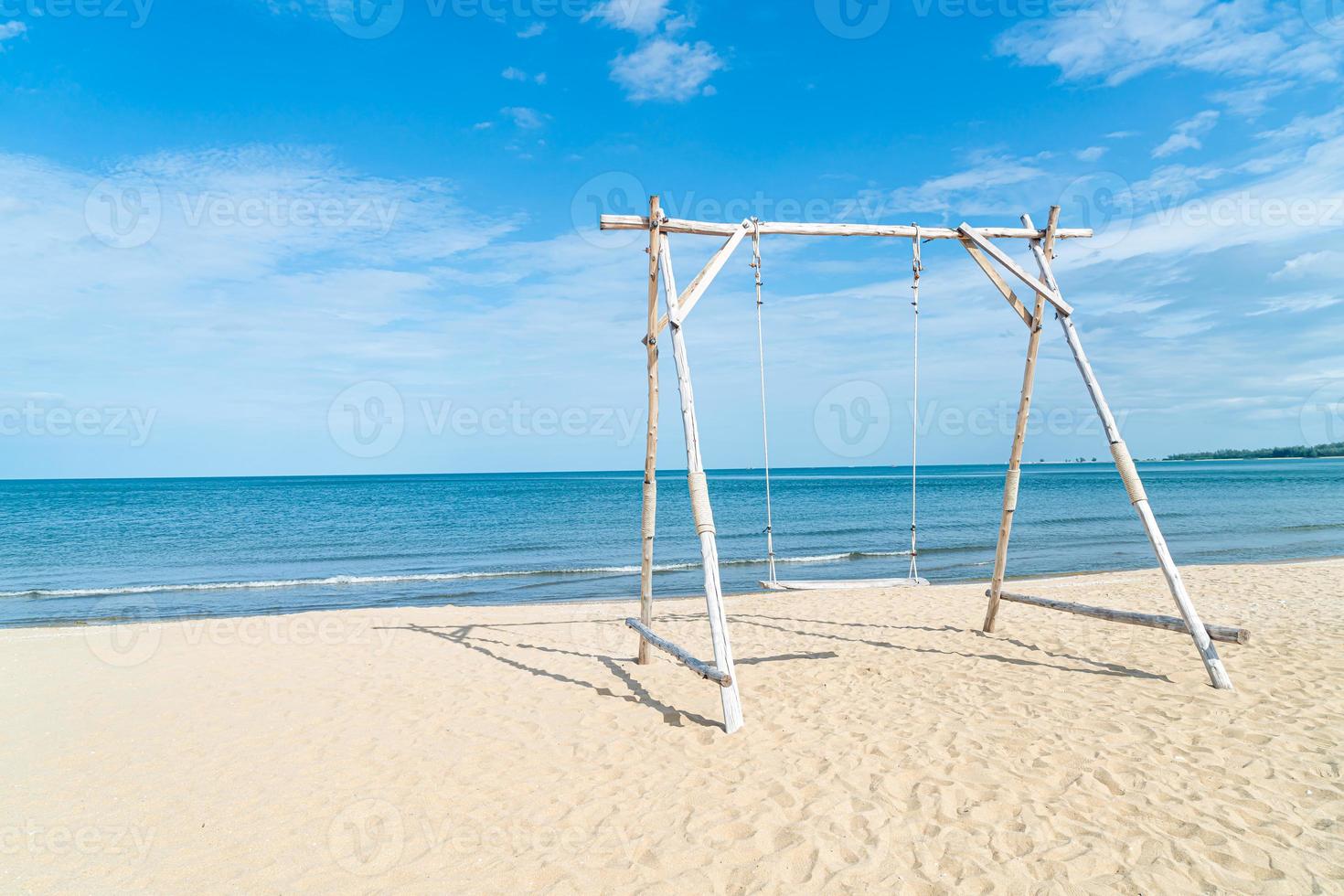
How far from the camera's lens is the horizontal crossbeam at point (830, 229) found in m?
6.17

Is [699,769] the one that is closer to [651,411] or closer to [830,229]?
[651,411]

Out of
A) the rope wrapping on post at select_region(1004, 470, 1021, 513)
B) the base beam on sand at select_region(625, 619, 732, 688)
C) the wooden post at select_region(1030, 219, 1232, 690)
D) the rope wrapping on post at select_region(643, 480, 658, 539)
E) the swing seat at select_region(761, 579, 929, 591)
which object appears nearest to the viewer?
the base beam on sand at select_region(625, 619, 732, 688)

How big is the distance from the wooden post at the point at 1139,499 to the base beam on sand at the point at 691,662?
3.30m

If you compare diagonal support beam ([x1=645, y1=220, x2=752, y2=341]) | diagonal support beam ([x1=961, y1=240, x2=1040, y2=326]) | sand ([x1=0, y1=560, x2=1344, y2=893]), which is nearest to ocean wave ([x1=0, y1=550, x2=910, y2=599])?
sand ([x1=0, y1=560, x2=1344, y2=893])

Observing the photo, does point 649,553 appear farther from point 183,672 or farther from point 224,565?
point 224,565

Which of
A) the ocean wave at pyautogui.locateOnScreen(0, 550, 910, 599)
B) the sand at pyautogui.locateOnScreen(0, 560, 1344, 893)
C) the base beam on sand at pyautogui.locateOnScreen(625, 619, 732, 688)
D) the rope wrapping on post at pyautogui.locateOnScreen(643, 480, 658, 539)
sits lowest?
the ocean wave at pyautogui.locateOnScreen(0, 550, 910, 599)

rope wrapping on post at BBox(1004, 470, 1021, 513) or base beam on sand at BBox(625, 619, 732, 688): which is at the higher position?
rope wrapping on post at BBox(1004, 470, 1021, 513)

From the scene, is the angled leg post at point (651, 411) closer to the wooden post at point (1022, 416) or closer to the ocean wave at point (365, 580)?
the wooden post at point (1022, 416)

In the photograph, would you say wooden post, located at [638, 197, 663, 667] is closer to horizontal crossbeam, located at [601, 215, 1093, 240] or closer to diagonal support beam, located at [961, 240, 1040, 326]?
horizontal crossbeam, located at [601, 215, 1093, 240]

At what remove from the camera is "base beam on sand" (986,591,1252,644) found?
18.4ft

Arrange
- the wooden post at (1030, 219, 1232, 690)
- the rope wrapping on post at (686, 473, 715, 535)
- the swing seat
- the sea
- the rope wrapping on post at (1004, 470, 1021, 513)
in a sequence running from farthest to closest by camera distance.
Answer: the sea → the swing seat → the rope wrapping on post at (1004, 470, 1021, 513) → the wooden post at (1030, 219, 1232, 690) → the rope wrapping on post at (686, 473, 715, 535)

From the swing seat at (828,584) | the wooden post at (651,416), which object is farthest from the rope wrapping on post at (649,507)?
the swing seat at (828,584)

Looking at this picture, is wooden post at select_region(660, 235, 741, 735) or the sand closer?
the sand

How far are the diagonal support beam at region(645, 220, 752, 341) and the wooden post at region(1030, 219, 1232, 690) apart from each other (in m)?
3.04
